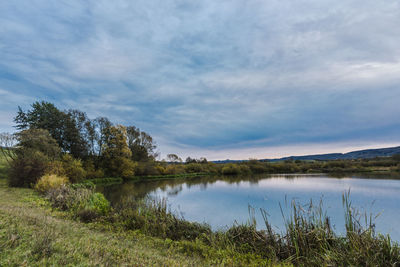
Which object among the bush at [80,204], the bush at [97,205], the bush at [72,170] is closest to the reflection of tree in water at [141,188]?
the bush at [72,170]

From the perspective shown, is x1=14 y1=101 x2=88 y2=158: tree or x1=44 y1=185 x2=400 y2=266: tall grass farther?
x1=14 y1=101 x2=88 y2=158: tree

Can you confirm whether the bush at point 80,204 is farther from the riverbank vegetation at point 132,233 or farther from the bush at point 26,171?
the bush at point 26,171

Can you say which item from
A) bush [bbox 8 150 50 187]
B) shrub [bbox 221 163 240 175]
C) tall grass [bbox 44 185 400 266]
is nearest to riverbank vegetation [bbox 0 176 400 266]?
tall grass [bbox 44 185 400 266]

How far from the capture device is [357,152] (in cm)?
8050

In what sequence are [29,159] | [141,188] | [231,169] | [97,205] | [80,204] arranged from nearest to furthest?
[80,204] < [97,205] < [29,159] < [141,188] < [231,169]

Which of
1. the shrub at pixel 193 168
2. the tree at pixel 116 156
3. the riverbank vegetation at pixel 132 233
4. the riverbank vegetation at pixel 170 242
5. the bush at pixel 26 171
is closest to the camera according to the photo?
the riverbank vegetation at pixel 170 242

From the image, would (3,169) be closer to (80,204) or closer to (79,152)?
(79,152)

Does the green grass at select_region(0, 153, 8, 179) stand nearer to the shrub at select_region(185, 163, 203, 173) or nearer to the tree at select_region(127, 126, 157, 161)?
the tree at select_region(127, 126, 157, 161)

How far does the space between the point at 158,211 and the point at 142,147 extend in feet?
115

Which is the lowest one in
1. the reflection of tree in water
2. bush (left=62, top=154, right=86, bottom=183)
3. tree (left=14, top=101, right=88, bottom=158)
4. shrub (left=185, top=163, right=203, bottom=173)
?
the reflection of tree in water

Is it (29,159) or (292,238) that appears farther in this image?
(29,159)

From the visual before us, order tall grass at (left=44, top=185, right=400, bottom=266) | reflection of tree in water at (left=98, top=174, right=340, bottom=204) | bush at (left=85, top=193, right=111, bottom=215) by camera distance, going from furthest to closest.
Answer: reflection of tree in water at (left=98, top=174, right=340, bottom=204)
bush at (left=85, top=193, right=111, bottom=215)
tall grass at (left=44, top=185, right=400, bottom=266)

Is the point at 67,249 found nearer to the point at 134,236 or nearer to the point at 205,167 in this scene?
the point at 134,236

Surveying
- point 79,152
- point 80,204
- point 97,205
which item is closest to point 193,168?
point 79,152
